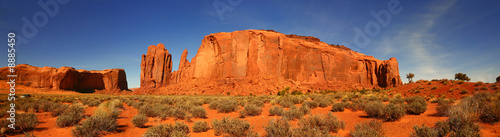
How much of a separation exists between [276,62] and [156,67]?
48520mm

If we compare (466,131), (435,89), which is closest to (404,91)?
(435,89)

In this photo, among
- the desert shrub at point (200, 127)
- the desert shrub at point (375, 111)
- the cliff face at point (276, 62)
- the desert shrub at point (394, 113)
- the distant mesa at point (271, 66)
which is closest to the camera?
the desert shrub at point (200, 127)

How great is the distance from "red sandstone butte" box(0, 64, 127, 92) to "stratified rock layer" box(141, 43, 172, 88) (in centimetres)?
1258

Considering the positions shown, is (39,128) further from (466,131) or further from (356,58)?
(356,58)

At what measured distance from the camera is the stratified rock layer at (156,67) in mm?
75188

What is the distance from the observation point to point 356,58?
59625 millimetres

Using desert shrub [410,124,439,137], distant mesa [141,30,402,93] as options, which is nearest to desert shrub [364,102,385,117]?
desert shrub [410,124,439,137]

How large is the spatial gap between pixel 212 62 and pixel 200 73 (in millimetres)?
4470

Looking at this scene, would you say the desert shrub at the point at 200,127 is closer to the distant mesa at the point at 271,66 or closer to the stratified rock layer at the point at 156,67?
the distant mesa at the point at 271,66

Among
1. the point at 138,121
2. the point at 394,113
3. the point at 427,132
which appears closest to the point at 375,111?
the point at 394,113

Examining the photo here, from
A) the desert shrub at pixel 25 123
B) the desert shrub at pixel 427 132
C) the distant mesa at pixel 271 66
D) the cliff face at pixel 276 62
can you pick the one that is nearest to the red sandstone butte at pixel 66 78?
the distant mesa at pixel 271 66

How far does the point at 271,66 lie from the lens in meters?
51.3

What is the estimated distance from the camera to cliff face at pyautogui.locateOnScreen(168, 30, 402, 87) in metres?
51.2

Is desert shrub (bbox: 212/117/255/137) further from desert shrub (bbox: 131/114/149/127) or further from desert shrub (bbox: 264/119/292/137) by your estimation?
desert shrub (bbox: 131/114/149/127)
